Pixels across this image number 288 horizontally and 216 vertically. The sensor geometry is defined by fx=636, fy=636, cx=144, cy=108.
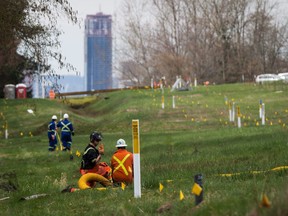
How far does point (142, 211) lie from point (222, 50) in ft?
253

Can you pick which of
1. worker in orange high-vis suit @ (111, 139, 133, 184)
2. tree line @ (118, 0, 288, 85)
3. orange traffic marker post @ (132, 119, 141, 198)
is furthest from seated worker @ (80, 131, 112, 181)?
tree line @ (118, 0, 288, 85)

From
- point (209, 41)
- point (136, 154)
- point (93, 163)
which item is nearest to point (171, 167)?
point (93, 163)

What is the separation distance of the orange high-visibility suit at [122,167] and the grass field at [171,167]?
54 cm

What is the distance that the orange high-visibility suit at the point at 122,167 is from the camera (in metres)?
13.8

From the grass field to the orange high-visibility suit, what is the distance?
54 cm

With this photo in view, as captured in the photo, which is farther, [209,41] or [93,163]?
[209,41]

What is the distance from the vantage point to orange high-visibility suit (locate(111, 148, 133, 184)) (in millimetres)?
13781

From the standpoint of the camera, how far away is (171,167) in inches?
624

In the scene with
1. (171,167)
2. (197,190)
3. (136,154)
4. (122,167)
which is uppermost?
(136,154)

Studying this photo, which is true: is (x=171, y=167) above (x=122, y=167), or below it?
below

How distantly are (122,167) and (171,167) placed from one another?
7.82 feet

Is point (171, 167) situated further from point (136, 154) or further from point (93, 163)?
point (136, 154)

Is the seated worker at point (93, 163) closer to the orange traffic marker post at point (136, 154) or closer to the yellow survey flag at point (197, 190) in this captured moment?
the orange traffic marker post at point (136, 154)

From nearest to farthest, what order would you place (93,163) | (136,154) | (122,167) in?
(136,154), (122,167), (93,163)
